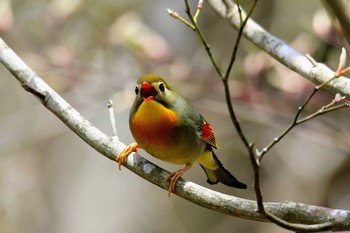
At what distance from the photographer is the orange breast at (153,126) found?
318 cm

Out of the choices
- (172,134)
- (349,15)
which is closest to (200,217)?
(172,134)

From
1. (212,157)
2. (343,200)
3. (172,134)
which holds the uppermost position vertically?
(343,200)

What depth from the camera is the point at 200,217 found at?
20.6 feet

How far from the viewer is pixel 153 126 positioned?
10.5ft

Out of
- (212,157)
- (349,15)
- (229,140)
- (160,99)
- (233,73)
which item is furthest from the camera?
(229,140)

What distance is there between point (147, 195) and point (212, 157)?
2174mm

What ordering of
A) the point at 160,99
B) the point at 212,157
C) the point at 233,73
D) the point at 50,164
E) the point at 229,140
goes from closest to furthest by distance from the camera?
1. the point at 160,99
2. the point at 212,157
3. the point at 233,73
4. the point at 229,140
5. the point at 50,164

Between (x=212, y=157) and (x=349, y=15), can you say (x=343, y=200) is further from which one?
(x=349, y=15)

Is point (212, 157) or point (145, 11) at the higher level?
point (145, 11)

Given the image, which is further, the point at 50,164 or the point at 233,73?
the point at 50,164

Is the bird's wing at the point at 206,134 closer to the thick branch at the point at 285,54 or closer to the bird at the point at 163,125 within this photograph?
the bird at the point at 163,125

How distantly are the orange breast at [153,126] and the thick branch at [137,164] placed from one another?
5.2 inches

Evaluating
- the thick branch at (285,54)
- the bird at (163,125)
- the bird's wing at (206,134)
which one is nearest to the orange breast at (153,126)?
the bird at (163,125)

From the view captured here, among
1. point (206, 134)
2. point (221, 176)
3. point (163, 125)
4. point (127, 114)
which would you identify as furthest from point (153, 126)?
point (127, 114)
